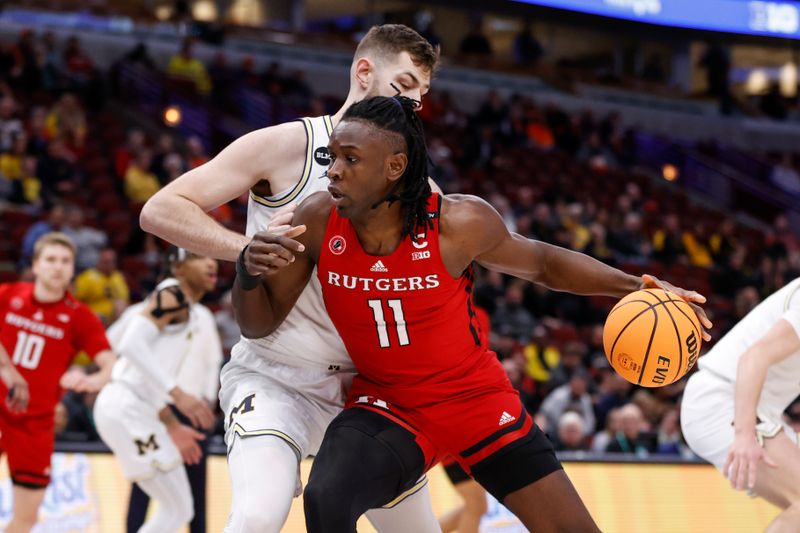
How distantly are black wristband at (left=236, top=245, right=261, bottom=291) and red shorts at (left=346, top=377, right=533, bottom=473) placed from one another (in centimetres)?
62

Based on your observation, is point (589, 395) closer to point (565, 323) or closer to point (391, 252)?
point (565, 323)

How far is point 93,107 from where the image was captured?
1511cm

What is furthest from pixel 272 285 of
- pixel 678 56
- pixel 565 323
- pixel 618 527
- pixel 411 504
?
pixel 678 56

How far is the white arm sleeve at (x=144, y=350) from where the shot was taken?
243 inches

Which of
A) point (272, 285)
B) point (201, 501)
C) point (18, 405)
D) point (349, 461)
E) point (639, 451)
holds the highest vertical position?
point (272, 285)

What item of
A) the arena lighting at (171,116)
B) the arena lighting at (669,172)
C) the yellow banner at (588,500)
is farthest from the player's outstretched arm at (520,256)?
the arena lighting at (669,172)

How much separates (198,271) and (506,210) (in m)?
9.67

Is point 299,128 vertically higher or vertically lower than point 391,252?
higher

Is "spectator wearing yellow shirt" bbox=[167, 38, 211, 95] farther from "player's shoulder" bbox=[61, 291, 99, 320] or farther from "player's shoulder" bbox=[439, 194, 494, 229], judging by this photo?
Result: "player's shoulder" bbox=[439, 194, 494, 229]

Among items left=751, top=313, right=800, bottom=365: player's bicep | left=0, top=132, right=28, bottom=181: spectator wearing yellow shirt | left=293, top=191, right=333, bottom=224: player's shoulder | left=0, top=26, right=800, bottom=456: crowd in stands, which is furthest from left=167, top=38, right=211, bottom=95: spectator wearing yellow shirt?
left=293, top=191, right=333, bottom=224: player's shoulder

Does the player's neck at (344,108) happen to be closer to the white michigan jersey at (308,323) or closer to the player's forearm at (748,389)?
the white michigan jersey at (308,323)

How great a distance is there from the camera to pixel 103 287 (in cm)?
1030

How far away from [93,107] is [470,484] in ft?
33.6

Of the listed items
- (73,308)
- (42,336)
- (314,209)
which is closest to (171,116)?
(73,308)
